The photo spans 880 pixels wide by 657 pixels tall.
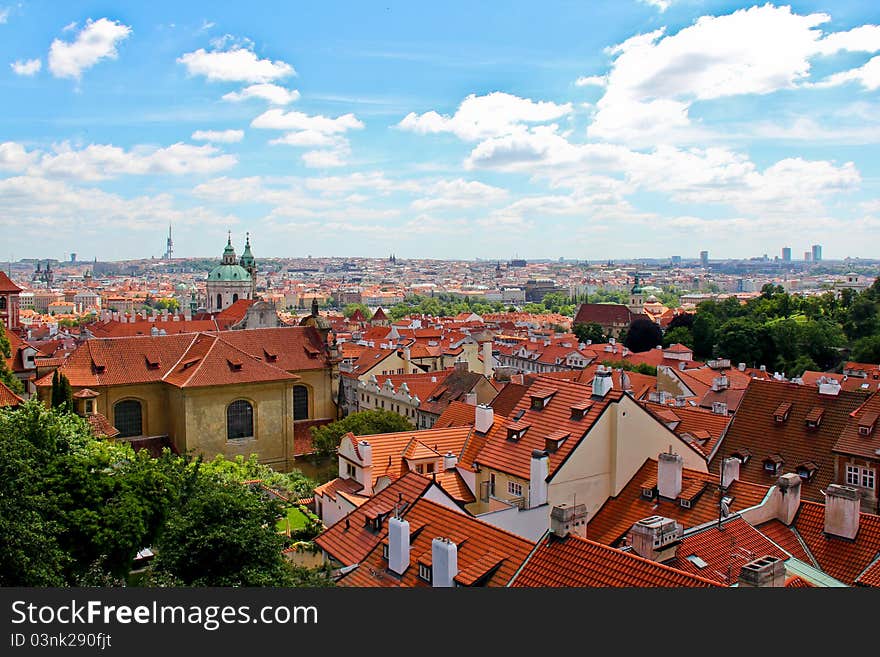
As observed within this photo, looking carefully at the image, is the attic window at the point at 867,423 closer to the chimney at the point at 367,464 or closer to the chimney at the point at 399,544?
the chimney at the point at 367,464

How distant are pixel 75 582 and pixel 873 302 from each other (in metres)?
89.7

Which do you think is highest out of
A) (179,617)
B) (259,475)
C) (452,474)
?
(179,617)

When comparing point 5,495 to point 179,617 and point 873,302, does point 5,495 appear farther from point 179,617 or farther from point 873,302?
point 873,302

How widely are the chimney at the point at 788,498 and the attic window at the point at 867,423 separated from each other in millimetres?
6574

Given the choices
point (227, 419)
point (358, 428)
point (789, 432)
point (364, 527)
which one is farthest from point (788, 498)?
point (227, 419)

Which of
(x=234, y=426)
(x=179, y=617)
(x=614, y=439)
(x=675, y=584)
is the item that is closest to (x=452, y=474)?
(x=614, y=439)

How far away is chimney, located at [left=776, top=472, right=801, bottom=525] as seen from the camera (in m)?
20.8

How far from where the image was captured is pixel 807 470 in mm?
27203

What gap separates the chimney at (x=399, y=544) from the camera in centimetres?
1817

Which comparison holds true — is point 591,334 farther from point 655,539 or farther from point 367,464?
point 655,539

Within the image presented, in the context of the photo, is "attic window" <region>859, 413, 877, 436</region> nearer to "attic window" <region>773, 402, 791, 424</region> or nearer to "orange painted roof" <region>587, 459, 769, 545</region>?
"attic window" <region>773, 402, 791, 424</region>

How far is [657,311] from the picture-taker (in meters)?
163

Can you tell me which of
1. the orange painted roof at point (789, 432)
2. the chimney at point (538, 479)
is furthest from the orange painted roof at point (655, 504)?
the orange painted roof at point (789, 432)

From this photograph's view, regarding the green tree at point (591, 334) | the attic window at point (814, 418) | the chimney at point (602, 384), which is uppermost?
the chimney at point (602, 384)
